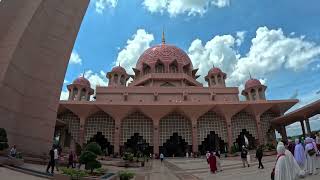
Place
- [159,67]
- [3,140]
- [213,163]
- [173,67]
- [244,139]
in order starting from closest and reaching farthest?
[3,140], [213,163], [244,139], [159,67], [173,67]

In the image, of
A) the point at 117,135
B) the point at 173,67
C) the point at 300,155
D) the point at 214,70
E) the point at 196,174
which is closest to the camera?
the point at 300,155

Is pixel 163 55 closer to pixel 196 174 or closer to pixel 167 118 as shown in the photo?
pixel 167 118

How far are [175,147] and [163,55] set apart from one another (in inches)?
560

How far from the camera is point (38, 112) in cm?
1417

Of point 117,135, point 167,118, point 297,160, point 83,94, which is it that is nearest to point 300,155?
point 297,160

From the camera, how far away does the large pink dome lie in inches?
1528

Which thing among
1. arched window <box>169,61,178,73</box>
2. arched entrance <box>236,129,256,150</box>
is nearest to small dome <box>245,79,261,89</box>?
arched entrance <box>236,129,256,150</box>

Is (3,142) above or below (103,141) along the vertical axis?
below

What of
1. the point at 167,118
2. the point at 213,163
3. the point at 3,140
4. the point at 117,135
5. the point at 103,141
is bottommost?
the point at 213,163

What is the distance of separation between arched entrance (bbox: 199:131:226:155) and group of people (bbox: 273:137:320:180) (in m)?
22.7

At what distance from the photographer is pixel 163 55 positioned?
39.2 meters

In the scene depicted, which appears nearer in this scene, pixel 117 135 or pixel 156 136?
pixel 117 135

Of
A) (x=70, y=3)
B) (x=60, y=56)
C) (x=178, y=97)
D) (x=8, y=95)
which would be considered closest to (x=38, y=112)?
(x=8, y=95)

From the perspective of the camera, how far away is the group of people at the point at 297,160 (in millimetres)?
4891
